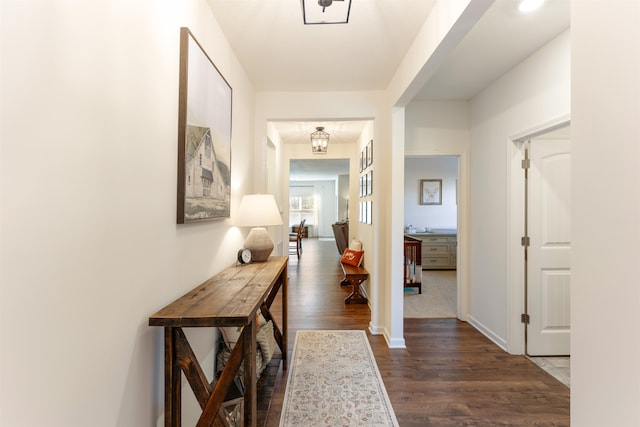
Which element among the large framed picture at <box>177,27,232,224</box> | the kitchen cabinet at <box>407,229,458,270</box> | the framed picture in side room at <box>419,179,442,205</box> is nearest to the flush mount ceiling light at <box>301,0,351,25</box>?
the large framed picture at <box>177,27,232,224</box>

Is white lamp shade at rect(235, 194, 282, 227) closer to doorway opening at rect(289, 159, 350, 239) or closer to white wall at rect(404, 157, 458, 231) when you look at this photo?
white wall at rect(404, 157, 458, 231)

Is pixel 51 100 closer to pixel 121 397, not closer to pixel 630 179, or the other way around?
pixel 121 397

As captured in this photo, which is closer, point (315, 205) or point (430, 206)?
point (430, 206)

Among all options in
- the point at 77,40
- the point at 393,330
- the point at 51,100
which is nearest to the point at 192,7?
the point at 77,40

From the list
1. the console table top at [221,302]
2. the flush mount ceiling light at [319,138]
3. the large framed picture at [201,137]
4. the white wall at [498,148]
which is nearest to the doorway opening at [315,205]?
the flush mount ceiling light at [319,138]

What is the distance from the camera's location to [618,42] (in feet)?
2.10

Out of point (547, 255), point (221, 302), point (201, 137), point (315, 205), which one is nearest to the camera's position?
point (221, 302)

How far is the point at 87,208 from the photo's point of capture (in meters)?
0.82

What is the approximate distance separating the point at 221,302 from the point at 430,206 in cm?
634

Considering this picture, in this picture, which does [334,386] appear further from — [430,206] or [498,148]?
[430,206]

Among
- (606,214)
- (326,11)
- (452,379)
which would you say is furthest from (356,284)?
(606,214)

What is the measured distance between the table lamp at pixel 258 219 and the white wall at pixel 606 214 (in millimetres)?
1740

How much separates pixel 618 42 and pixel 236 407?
72.8 inches

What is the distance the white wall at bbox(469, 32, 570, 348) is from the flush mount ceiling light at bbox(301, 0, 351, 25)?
67.8 inches
